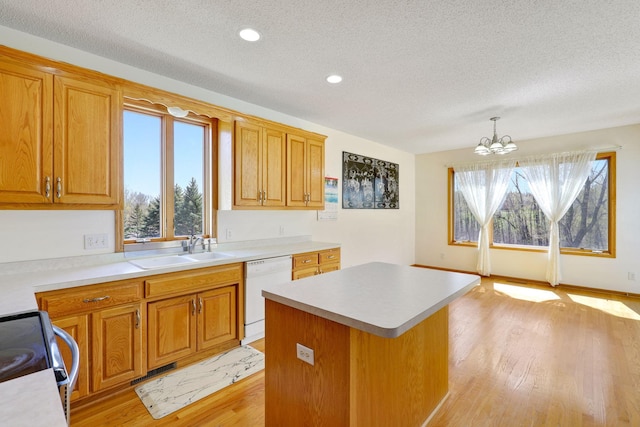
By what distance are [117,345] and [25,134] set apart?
146 centimetres

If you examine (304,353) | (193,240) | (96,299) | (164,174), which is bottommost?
(304,353)

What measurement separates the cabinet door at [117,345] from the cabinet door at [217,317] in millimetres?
444

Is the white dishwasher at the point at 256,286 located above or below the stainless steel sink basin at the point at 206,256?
below

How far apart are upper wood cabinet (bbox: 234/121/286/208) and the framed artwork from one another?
148 centimetres

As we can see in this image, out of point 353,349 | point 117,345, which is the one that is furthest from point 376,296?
point 117,345

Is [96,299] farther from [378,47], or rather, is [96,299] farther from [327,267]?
[378,47]

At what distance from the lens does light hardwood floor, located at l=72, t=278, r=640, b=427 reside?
1850mm

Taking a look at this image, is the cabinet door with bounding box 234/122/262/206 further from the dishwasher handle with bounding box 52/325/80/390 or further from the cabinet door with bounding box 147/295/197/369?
the dishwasher handle with bounding box 52/325/80/390

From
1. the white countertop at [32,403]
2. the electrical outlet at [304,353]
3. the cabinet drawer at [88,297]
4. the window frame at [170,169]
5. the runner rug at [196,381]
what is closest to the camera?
the white countertop at [32,403]

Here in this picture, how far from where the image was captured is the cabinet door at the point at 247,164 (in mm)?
2918

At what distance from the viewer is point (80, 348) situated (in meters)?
1.83

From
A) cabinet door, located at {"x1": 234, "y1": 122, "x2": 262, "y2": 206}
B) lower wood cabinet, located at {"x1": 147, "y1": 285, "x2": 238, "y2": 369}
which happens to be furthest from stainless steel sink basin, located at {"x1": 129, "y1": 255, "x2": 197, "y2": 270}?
cabinet door, located at {"x1": 234, "y1": 122, "x2": 262, "y2": 206}

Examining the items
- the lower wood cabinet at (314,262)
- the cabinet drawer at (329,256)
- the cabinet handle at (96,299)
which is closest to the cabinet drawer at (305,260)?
the lower wood cabinet at (314,262)

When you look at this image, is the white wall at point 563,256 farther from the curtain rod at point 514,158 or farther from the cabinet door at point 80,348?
the cabinet door at point 80,348
